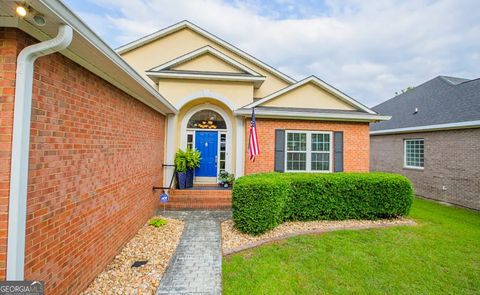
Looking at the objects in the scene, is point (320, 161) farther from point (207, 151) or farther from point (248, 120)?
point (207, 151)

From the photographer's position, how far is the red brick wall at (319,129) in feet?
27.4

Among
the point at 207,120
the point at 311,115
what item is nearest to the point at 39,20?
the point at 207,120

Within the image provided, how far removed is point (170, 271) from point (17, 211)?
8.31 ft

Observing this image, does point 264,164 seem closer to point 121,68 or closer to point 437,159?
point 121,68

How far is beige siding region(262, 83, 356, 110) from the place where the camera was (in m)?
8.80

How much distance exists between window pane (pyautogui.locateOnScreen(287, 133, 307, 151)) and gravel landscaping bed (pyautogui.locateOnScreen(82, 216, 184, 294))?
516 centimetres

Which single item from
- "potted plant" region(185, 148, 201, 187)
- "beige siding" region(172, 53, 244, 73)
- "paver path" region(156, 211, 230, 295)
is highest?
"beige siding" region(172, 53, 244, 73)

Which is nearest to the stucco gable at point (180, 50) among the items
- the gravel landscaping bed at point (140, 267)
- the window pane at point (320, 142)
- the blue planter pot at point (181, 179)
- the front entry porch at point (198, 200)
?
the window pane at point (320, 142)

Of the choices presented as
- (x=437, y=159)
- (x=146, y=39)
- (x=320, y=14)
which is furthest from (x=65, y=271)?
(x=320, y=14)

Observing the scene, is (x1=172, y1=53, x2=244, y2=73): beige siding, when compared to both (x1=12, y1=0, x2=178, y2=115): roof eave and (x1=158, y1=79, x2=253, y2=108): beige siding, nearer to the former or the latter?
(x1=158, y1=79, x2=253, y2=108): beige siding

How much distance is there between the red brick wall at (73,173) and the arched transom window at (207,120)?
15.5 ft

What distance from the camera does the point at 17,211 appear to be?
1.96m

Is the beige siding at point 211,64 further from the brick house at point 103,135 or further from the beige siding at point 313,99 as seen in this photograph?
the beige siding at point 313,99

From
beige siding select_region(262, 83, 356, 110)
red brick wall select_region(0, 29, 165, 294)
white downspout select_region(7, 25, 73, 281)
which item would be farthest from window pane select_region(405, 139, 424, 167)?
white downspout select_region(7, 25, 73, 281)
